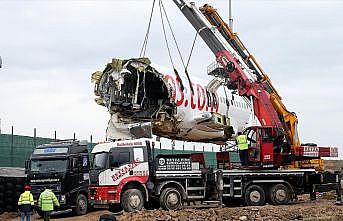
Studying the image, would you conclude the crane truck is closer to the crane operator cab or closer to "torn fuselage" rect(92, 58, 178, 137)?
the crane operator cab

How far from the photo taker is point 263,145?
2234cm

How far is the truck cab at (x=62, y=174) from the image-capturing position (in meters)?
21.3

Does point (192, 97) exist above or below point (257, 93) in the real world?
below

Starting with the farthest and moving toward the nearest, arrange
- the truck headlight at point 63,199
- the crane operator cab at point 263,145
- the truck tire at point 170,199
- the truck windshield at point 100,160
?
the crane operator cab at point 263,145
the truck headlight at point 63,199
the truck tire at point 170,199
the truck windshield at point 100,160

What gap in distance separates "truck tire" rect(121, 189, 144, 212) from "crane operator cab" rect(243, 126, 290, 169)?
16.5 ft

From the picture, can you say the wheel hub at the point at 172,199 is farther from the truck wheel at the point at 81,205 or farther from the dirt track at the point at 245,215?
the truck wheel at the point at 81,205

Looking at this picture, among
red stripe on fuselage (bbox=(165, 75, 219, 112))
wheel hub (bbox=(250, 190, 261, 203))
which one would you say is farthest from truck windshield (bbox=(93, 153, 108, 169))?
wheel hub (bbox=(250, 190, 261, 203))

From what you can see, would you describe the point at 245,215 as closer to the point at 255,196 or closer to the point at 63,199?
the point at 255,196

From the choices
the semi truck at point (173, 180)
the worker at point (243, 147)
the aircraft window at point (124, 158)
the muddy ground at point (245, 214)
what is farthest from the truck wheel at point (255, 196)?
the aircraft window at point (124, 158)

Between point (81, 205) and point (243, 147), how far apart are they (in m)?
6.63

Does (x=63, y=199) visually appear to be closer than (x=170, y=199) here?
No

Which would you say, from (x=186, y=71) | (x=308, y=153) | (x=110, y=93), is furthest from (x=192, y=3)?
(x=308, y=153)

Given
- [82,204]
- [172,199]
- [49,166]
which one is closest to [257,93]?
[172,199]

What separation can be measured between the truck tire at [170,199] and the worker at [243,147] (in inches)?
125
